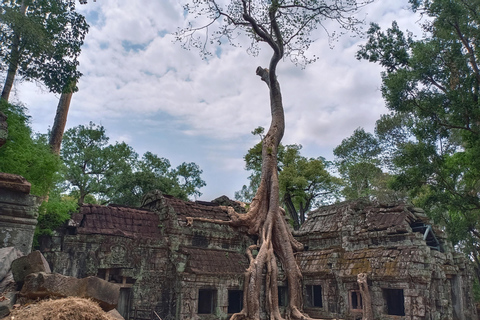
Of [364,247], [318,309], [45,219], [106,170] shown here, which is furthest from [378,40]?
[106,170]

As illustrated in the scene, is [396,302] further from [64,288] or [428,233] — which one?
[64,288]

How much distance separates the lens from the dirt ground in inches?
142

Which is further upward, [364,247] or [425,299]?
[364,247]

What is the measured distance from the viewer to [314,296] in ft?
56.0

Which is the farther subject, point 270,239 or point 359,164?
point 359,164

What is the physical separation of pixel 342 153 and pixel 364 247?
49.4ft

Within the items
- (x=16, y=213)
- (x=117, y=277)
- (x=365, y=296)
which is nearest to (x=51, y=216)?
(x=117, y=277)

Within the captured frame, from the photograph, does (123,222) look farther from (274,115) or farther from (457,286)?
(457,286)

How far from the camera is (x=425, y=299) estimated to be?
42.0 ft

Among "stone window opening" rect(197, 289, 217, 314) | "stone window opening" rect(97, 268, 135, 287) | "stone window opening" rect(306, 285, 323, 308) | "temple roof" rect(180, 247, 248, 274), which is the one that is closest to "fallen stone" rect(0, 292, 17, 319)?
"stone window opening" rect(97, 268, 135, 287)

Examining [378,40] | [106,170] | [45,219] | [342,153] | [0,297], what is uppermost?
[342,153]

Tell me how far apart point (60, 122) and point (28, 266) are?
13908 mm

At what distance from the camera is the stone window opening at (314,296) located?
1683 cm

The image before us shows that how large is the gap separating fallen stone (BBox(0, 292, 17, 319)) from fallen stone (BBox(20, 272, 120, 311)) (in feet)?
0.36
